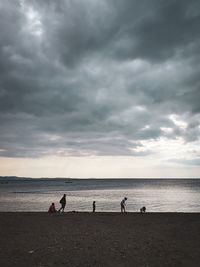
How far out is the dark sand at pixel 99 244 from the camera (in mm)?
9516

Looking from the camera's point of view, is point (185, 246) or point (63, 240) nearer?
point (185, 246)

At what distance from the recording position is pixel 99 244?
39.2 feet

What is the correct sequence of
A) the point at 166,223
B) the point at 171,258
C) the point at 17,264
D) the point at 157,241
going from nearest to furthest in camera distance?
the point at 17,264 → the point at 171,258 → the point at 157,241 → the point at 166,223

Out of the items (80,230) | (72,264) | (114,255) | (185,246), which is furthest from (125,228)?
(72,264)

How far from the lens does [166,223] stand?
1836cm

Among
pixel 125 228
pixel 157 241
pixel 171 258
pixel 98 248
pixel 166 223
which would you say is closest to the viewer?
pixel 171 258

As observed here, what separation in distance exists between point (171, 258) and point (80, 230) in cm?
709

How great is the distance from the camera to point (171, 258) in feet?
32.6

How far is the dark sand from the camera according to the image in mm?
9516

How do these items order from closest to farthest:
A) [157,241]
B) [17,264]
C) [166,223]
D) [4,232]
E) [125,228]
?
[17,264] → [157,241] → [4,232] → [125,228] → [166,223]

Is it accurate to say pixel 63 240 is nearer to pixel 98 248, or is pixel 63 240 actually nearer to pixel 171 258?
pixel 98 248

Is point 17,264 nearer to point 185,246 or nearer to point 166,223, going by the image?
point 185,246

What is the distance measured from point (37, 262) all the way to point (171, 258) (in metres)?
5.73

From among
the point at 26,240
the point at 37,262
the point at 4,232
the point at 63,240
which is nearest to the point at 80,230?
the point at 63,240
